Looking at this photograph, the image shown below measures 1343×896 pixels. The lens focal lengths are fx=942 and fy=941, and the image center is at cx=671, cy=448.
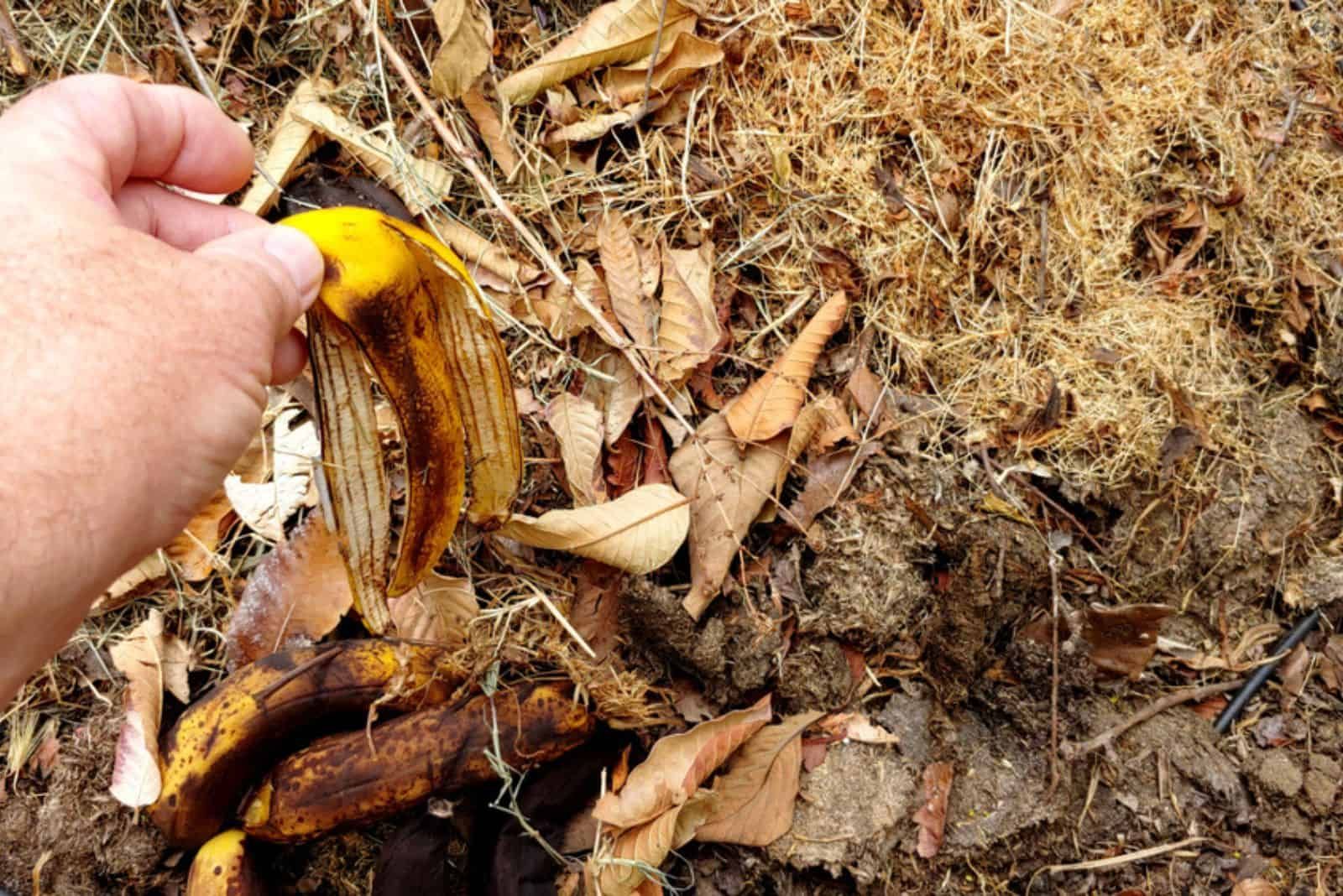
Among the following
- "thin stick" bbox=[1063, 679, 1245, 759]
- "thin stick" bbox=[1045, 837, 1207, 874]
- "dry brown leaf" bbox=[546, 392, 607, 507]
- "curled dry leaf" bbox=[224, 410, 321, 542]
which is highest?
"dry brown leaf" bbox=[546, 392, 607, 507]

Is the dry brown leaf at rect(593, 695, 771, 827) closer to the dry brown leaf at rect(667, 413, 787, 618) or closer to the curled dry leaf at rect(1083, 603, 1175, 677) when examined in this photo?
the dry brown leaf at rect(667, 413, 787, 618)

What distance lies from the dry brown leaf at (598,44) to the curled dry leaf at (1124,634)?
1.81 meters

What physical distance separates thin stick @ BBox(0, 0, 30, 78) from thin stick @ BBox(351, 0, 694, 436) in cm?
83

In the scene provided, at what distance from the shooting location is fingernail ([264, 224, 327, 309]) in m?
1.43

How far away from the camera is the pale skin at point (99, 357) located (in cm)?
116

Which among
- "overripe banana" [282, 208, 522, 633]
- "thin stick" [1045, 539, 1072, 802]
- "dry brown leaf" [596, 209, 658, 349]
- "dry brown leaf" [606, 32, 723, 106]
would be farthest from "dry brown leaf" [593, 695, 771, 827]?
"dry brown leaf" [606, 32, 723, 106]

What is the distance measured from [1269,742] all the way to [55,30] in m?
3.59

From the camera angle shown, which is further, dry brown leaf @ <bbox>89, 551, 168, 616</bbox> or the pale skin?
dry brown leaf @ <bbox>89, 551, 168, 616</bbox>

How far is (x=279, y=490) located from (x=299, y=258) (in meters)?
0.94

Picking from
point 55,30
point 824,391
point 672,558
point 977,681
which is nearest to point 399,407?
point 672,558

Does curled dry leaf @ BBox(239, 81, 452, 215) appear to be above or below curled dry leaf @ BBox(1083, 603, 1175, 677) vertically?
above

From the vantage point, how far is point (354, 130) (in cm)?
237

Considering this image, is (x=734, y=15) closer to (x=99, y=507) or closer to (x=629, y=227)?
(x=629, y=227)

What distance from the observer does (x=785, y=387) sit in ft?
7.49
